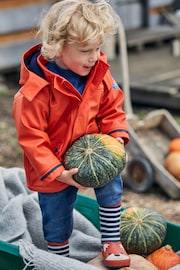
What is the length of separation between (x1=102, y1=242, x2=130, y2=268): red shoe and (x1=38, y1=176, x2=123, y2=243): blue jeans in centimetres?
19

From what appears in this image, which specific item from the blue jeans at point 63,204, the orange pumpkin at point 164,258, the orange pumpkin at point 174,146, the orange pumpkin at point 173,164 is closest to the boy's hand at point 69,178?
the blue jeans at point 63,204

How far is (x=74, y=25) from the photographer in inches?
104

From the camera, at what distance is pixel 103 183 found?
9.06 ft

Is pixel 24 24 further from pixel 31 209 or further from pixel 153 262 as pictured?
pixel 153 262

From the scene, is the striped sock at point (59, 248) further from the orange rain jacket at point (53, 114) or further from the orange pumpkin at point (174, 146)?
the orange pumpkin at point (174, 146)

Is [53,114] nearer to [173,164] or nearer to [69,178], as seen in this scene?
[69,178]

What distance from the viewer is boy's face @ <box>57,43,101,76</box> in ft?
8.80

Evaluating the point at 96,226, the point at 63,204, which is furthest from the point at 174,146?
the point at 63,204

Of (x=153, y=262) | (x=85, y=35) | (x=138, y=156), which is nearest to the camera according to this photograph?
(x=85, y=35)

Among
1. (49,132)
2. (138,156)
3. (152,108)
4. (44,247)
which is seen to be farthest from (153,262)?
(152,108)

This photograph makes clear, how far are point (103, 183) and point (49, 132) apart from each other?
1.06ft

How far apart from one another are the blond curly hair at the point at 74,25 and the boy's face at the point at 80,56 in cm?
3

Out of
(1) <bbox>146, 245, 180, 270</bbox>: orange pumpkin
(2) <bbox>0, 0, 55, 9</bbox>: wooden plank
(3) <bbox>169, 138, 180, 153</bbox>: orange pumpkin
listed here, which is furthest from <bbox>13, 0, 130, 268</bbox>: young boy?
(2) <bbox>0, 0, 55, 9</bbox>: wooden plank

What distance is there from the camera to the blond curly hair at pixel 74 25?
8.62 feet
